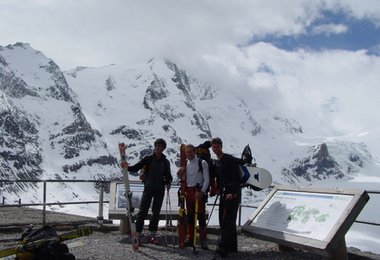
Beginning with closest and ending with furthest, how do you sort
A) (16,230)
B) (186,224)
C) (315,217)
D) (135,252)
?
(315,217)
(135,252)
(186,224)
(16,230)

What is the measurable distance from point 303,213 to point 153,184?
3.15 meters

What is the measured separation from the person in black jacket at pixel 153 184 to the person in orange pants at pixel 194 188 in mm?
622

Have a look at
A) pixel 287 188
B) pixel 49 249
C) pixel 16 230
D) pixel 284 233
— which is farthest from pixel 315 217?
pixel 16 230

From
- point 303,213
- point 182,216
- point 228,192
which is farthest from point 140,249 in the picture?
point 303,213

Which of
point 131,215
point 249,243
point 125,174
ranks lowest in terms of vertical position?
point 249,243

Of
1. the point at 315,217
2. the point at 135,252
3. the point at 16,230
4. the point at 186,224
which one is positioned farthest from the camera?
the point at 16,230

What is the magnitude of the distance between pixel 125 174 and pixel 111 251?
5.08 ft

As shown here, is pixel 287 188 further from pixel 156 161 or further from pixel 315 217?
pixel 156 161

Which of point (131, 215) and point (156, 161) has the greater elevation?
point (156, 161)

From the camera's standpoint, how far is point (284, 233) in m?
9.10

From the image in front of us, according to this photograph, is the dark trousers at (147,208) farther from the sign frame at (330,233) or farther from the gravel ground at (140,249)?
the sign frame at (330,233)

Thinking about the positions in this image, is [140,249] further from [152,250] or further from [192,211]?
[192,211]

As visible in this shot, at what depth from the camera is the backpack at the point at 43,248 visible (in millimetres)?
7453

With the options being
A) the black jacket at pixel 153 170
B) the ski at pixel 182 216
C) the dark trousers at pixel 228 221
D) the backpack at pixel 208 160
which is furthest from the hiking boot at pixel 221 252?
the black jacket at pixel 153 170
